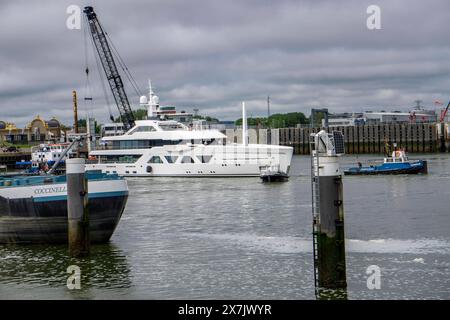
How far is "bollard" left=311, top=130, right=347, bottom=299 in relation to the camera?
58.7 ft

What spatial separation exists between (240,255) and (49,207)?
7.48m

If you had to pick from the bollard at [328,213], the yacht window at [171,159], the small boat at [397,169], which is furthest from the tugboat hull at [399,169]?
the bollard at [328,213]

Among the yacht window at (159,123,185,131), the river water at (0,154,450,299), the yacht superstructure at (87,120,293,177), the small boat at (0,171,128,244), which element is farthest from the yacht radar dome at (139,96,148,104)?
the small boat at (0,171,128,244)

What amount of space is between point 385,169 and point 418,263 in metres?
44.3

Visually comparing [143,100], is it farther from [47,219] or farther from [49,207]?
[49,207]

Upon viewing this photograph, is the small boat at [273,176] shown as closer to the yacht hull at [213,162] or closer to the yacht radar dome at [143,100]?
the yacht hull at [213,162]

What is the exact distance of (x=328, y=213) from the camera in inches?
706

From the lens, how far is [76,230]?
24906 mm

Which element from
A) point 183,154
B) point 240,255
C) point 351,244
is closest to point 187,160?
point 183,154

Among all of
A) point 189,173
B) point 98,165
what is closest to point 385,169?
point 189,173

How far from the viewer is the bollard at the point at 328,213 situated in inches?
704

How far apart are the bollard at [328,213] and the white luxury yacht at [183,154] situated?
47516 millimetres

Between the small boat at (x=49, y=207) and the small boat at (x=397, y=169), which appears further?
the small boat at (x=397, y=169)
